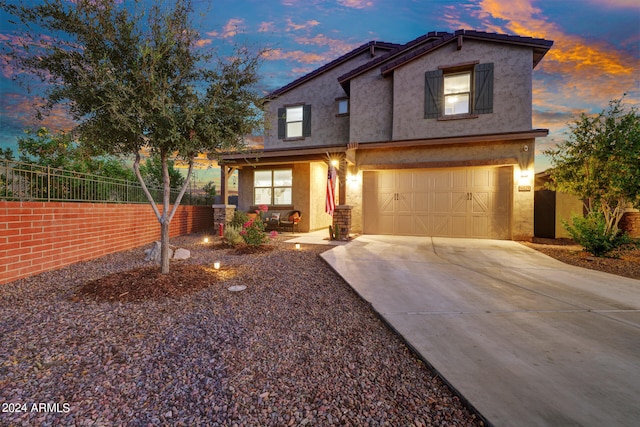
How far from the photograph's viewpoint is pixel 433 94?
9.16 metres

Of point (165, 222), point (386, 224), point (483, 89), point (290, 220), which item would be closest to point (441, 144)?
point (483, 89)

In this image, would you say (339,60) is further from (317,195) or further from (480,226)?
(480,226)

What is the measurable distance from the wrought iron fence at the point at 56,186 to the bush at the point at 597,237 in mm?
11384

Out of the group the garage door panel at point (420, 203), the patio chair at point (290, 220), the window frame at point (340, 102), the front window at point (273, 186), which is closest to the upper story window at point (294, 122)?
the window frame at point (340, 102)

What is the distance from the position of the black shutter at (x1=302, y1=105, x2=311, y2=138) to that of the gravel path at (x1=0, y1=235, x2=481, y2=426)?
9.80 meters

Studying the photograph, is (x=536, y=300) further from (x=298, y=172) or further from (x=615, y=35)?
(x=615, y=35)

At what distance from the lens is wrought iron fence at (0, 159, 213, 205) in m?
4.36

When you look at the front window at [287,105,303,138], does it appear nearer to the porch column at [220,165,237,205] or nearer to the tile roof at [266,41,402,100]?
the tile roof at [266,41,402,100]

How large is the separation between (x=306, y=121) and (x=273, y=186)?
3421 mm

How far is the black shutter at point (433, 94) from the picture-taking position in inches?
359

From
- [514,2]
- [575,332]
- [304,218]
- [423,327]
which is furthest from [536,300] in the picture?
[514,2]

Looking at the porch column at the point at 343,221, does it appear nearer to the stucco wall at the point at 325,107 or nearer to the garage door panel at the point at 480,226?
the garage door panel at the point at 480,226

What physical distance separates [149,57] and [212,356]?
3.82 m

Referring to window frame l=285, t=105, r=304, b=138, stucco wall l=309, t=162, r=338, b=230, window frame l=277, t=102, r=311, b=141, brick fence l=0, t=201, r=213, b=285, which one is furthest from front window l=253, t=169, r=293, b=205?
brick fence l=0, t=201, r=213, b=285
